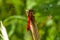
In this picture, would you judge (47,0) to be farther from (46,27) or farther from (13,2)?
(13,2)

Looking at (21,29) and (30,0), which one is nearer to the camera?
(30,0)

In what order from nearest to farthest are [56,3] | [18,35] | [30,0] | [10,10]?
[56,3], [30,0], [18,35], [10,10]

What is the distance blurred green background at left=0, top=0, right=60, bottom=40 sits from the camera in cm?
118

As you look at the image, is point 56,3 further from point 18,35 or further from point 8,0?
point 8,0

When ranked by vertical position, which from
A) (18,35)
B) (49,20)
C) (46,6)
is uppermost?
(46,6)

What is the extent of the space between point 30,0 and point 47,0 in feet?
0.40

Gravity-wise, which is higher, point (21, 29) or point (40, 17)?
point (40, 17)

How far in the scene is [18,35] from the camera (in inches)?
57.3

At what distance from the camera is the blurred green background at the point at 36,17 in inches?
46.4

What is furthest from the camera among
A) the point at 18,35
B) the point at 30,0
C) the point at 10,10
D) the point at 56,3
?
the point at 10,10

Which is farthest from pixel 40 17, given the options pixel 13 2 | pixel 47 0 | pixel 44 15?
pixel 13 2

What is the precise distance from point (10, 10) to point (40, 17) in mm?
338

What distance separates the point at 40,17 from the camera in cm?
134

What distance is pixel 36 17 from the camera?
1.38 m
